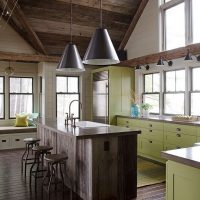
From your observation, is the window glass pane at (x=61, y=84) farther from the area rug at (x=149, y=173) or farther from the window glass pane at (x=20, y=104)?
the area rug at (x=149, y=173)

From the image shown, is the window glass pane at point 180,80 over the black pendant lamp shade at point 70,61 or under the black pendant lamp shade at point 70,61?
under

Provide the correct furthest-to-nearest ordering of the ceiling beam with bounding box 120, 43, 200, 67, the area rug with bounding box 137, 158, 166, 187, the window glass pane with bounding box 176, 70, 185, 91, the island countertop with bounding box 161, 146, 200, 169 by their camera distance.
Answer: the window glass pane with bounding box 176, 70, 185, 91 → the ceiling beam with bounding box 120, 43, 200, 67 → the area rug with bounding box 137, 158, 166, 187 → the island countertop with bounding box 161, 146, 200, 169

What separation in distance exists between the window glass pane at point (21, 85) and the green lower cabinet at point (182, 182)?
654 centimetres

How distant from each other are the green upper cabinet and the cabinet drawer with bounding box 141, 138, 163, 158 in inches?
49.6

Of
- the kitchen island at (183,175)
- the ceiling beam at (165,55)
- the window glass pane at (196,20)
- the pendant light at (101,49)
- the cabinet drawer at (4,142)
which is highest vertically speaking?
the window glass pane at (196,20)

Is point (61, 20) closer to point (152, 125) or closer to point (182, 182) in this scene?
point (152, 125)

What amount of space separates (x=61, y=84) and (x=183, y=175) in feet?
20.0

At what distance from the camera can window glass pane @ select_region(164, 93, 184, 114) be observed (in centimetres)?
568

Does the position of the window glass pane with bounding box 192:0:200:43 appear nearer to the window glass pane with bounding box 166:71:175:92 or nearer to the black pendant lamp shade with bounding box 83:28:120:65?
the window glass pane with bounding box 166:71:175:92

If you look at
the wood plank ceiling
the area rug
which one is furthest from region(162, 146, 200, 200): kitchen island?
the wood plank ceiling

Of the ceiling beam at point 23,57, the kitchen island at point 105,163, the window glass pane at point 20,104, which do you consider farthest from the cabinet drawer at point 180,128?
the window glass pane at point 20,104

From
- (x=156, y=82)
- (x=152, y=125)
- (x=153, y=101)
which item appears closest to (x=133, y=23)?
(x=156, y=82)

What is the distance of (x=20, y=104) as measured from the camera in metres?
7.80

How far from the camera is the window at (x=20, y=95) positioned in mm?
→ 7674
